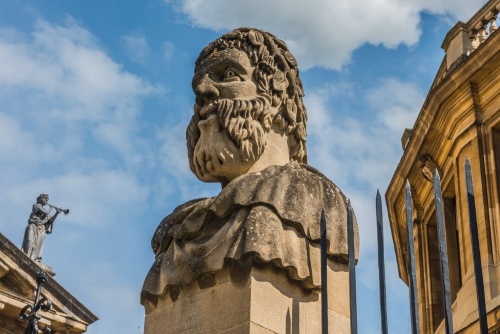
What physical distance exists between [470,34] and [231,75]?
19810 millimetres

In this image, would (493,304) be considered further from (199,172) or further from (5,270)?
(199,172)

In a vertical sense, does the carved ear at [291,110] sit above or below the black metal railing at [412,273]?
above

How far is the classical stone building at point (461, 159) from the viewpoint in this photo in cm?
2270

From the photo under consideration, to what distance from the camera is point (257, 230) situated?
4809mm

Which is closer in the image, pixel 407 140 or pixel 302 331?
pixel 302 331

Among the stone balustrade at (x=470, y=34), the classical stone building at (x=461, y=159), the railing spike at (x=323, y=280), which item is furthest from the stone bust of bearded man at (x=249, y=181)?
the stone balustrade at (x=470, y=34)

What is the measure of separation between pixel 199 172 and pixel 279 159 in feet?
1.32

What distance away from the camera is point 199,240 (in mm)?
5031

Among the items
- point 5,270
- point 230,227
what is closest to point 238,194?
point 230,227

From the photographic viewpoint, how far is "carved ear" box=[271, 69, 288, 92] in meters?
5.52

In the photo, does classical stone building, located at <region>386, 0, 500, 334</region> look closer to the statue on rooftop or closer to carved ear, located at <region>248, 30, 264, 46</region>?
the statue on rooftop

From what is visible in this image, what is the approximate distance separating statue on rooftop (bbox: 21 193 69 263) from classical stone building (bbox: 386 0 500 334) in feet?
30.8

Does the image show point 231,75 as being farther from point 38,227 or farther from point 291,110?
point 38,227

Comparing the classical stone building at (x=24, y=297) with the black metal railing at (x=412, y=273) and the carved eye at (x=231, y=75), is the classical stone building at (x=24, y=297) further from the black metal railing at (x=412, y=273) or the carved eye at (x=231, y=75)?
the black metal railing at (x=412, y=273)
